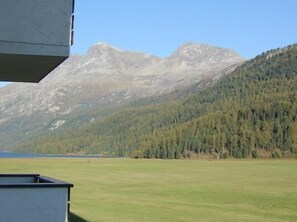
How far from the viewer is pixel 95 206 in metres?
28.7

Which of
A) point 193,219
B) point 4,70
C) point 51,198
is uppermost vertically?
point 4,70

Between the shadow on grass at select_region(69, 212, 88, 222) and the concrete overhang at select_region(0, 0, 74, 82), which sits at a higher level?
the concrete overhang at select_region(0, 0, 74, 82)

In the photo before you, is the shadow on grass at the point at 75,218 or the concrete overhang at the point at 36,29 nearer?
the concrete overhang at the point at 36,29

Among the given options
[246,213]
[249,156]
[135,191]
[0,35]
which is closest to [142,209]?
[246,213]

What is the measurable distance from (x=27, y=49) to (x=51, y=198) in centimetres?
372

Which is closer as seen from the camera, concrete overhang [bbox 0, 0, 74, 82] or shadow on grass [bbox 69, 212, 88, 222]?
concrete overhang [bbox 0, 0, 74, 82]

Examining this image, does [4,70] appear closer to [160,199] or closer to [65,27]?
[65,27]

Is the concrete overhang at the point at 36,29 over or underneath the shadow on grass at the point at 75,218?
over

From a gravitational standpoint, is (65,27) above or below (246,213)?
above

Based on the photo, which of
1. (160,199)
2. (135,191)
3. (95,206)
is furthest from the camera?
(135,191)

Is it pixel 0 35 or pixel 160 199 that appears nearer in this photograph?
pixel 0 35

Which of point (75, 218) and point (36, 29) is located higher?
point (36, 29)

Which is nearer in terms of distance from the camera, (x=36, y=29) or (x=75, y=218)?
(x=36, y=29)

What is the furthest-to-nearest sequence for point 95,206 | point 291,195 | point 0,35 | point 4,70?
point 291,195, point 95,206, point 4,70, point 0,35
